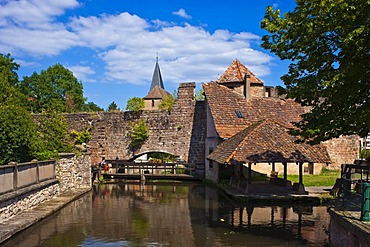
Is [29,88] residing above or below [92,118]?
above

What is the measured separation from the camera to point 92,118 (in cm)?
2970

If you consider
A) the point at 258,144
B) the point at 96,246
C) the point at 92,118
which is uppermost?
the point at 92,118

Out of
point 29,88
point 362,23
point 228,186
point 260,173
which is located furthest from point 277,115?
point 29,88

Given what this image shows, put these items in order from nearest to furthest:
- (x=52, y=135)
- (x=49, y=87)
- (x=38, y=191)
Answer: (x=38, y=191) < (x=52, y=135) < (x=49, y=87)

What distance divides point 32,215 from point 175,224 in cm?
497

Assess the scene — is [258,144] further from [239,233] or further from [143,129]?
[143,129]

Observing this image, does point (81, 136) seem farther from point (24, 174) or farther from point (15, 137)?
point (24, 174)

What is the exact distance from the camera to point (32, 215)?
13188 mm

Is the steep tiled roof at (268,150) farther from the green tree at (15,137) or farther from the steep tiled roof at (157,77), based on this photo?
the steep tiled roof at (157,77)

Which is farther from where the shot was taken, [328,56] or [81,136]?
[81,136]

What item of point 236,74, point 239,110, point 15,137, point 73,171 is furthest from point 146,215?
point 236,74

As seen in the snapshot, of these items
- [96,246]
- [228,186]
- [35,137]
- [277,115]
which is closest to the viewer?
[96,246]

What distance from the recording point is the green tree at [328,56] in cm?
931

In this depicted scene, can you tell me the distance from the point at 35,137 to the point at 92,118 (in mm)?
12283
